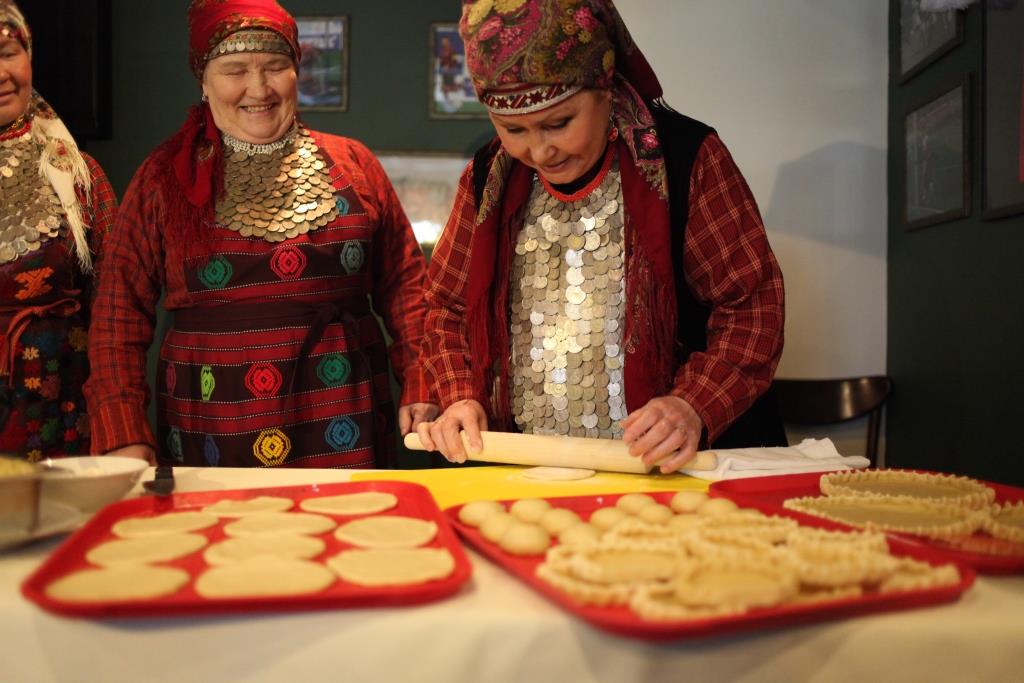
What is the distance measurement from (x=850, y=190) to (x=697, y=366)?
168 centimetres

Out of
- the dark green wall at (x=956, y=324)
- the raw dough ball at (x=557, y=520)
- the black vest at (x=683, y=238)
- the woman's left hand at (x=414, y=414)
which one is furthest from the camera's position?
the dark green wall at (x=956, y=324)

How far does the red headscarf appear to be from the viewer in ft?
6.33

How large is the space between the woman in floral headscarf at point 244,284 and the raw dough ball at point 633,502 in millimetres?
844

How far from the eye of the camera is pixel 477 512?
3.28ft

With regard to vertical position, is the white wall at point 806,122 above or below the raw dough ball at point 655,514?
above

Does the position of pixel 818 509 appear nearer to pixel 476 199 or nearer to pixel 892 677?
pixel 892 677

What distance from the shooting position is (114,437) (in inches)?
70.7

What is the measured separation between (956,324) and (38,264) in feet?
7.95

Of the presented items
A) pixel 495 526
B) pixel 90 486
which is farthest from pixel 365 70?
pixel 495 526

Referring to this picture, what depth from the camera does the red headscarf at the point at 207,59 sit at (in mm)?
1931

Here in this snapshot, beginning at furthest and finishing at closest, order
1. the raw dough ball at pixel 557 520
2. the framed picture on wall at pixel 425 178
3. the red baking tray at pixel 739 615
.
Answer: the framed picture on wall at pixel 425 178
the raw dough ball at pixel 557 520
the red baking tray at pixel 739 615

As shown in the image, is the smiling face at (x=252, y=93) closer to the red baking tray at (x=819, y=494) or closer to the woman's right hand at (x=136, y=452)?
the woman's right hand at (x=136, y=452)

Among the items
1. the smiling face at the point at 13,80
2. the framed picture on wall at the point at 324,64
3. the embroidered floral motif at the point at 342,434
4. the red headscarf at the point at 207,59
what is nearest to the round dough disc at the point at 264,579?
the embroidered floral motif at the point at 342,434

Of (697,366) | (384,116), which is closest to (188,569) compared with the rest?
(697,366)
